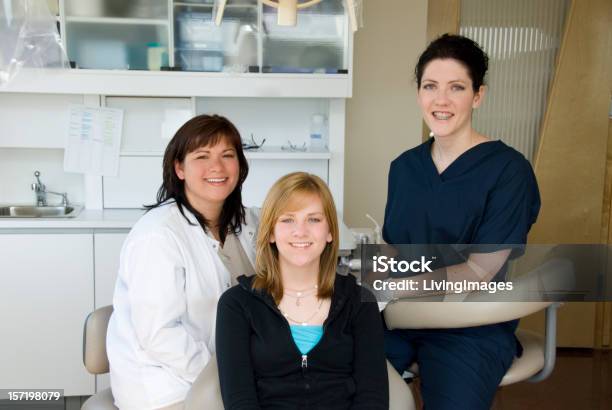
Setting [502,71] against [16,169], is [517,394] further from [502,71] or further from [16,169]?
[16,169]

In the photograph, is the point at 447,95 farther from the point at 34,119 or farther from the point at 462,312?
the point at 34,119

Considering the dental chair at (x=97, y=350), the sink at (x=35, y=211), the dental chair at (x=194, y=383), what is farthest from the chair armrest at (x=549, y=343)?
the sink at (x=35, y=211)

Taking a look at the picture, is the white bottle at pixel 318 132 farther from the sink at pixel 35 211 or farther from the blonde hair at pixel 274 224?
the blonde hair at pixel 274 224

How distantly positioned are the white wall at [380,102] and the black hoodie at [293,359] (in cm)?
204

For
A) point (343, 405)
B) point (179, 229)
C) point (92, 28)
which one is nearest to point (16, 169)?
point (92, 28)

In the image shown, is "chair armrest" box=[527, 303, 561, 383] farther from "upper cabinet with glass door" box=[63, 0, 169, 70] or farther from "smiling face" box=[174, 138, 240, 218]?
"upper cabinet with glass door" box=[63, 0, 169, 70]

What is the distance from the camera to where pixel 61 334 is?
2986mm

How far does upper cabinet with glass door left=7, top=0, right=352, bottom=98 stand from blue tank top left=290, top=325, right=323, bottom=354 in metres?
1.73

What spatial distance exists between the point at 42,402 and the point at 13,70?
1.51 meters

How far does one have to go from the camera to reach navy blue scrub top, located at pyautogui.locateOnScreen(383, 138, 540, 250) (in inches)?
66.7

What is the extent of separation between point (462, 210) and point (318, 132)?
171 cm

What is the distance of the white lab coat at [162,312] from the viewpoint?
1664mm

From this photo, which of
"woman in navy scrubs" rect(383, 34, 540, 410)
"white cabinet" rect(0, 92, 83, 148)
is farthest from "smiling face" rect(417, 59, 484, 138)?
"white cabinet" rect(0, 92, 83, 148)

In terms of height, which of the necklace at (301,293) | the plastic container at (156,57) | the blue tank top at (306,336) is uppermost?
the plastic container at (156,57)
